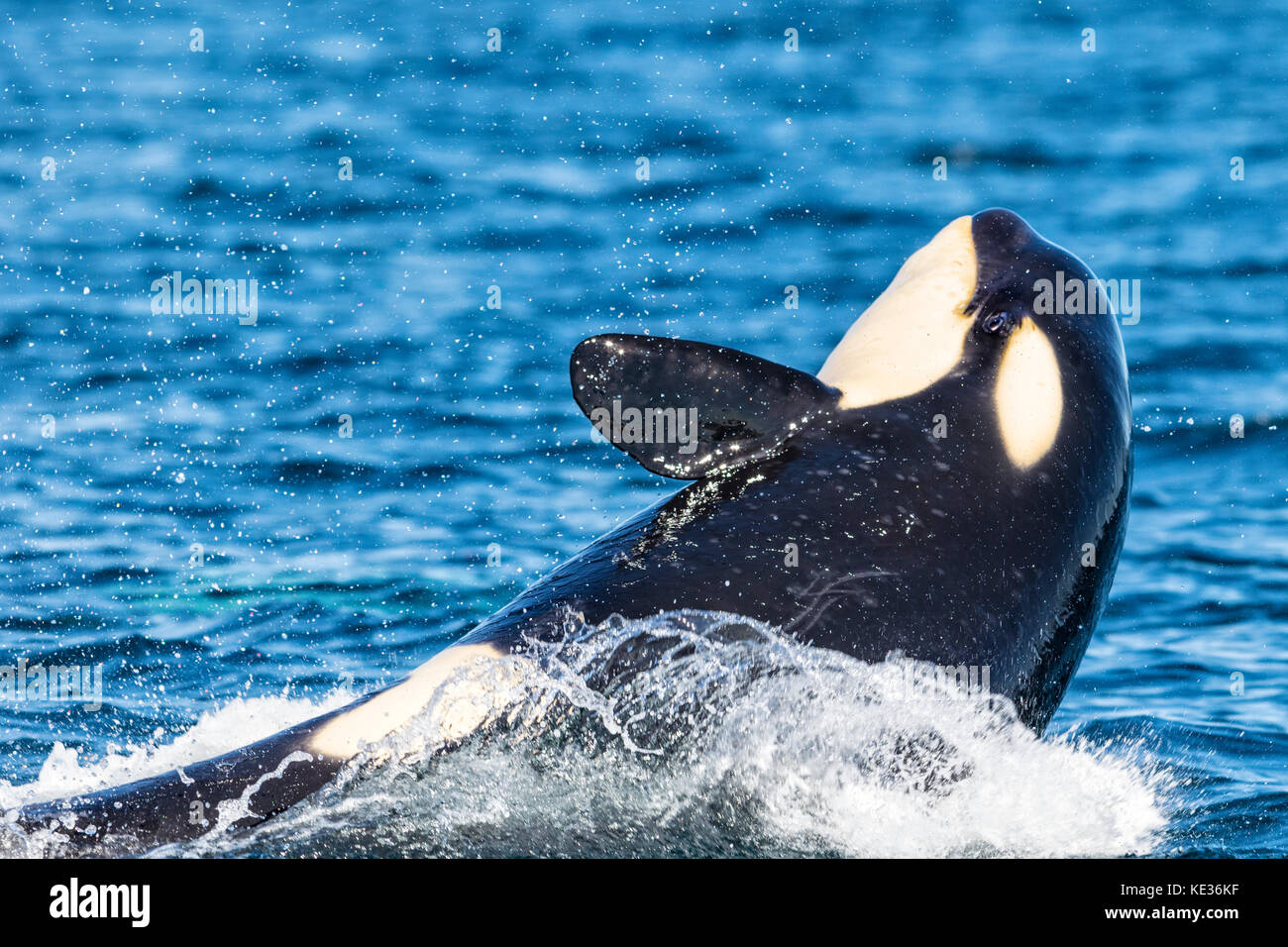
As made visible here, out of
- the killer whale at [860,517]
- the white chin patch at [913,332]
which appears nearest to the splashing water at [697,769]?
the killer whale at [860,517]

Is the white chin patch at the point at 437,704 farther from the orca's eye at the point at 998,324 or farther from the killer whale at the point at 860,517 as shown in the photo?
A: the orca's eye at the point at 998,324

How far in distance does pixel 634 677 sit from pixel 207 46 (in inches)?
842

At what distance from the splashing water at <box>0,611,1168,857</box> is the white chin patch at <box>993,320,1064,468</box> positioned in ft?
4.44

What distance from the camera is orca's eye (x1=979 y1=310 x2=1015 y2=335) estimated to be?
9.36 metres

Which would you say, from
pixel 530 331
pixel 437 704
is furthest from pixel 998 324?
pixel 530 331

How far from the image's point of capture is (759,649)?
7703 mm

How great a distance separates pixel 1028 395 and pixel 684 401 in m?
1.80

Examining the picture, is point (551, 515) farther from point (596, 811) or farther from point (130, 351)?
point (596, 811)

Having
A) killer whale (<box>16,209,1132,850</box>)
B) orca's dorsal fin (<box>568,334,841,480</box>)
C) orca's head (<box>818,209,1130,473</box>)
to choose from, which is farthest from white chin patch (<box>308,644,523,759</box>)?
orca's head (<box>818,209,1130,473</box>)

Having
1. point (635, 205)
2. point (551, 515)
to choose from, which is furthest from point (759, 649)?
point (635, 205)

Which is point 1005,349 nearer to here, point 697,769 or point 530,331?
point 697,769

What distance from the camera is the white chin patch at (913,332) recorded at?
29.7 feet

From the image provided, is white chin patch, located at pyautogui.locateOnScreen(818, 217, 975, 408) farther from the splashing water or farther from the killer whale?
the splashing water

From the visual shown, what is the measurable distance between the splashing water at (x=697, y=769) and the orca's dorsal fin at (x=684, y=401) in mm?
1088
